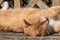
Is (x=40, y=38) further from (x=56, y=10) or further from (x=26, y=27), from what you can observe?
(x=56, y=10)

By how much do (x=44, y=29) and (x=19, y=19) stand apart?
0.50 meters

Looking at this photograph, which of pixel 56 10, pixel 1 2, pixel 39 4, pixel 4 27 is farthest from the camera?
pixel 1 2

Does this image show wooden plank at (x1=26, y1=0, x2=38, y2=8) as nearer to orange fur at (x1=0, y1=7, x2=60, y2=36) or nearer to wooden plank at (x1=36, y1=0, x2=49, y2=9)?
wooden plank at (x1=36, y1=0, x2=49, y2=9)

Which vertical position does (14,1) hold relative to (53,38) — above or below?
above

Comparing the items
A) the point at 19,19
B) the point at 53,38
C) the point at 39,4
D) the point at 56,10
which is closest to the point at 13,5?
the point at 39,4

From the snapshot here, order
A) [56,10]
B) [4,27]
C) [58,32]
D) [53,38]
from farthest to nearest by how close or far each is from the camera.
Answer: [4,27], [56,10], [58,32], [53,38]

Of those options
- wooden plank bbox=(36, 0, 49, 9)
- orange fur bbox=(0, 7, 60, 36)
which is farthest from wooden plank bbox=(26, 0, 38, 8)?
orange fur bbox=(0, 7, 60, 36)

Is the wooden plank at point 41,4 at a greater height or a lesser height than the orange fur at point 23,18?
greater

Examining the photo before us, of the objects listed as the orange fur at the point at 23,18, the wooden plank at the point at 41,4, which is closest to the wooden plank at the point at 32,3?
the wooden plank at the point at 41,4

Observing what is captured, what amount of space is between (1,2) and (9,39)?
115 centimetres

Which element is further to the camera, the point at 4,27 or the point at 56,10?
the point at 4,27

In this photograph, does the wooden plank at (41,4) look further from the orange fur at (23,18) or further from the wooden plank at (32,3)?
the orange fur at (23,18)

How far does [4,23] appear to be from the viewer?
8.25ft

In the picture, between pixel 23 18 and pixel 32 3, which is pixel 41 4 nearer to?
pixel 32 3
